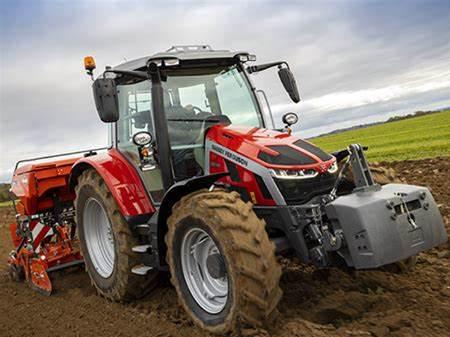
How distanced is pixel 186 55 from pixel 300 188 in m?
1.78

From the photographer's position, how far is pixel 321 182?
459cm

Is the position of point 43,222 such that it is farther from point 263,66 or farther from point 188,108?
point 263,66

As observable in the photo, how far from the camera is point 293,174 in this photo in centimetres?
443

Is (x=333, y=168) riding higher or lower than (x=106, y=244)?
higher

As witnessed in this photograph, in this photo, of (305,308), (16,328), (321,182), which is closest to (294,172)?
(321,182)

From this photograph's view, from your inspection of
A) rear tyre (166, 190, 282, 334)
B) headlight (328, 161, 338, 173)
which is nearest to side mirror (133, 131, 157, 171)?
rear tyre (166, 190, 282, 334)

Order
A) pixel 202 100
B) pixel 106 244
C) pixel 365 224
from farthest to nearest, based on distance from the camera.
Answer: pixel 106 244 < pixel 202 100 < pixel 365 224

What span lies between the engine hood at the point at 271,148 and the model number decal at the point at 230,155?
40 millimetres

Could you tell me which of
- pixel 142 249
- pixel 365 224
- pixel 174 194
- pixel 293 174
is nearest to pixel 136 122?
pixel 174 194

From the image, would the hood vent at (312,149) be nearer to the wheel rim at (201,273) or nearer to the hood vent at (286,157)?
the hood vent at (286,157)

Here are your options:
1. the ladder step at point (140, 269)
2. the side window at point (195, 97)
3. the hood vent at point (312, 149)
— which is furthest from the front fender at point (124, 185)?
the hood vent at point (312, 149)

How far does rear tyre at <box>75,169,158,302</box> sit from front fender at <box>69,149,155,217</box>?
136 mm

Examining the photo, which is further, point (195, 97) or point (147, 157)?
point (195, 97)

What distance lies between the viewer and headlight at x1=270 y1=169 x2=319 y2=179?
14.4 feet
